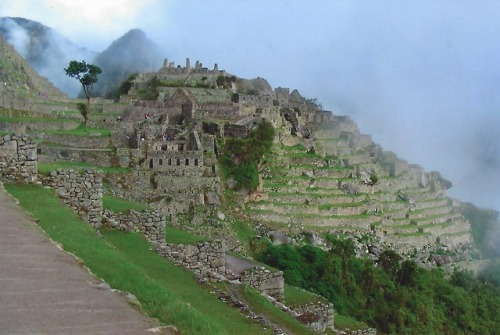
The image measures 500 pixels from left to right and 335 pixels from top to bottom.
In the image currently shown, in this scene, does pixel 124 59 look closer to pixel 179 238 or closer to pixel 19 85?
pixel 19 85

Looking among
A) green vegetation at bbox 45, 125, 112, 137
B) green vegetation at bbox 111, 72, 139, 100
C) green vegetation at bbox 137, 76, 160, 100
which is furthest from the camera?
green vegetation at bbox 111, 72, 139, 100

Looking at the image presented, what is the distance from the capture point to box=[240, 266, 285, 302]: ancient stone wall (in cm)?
1633

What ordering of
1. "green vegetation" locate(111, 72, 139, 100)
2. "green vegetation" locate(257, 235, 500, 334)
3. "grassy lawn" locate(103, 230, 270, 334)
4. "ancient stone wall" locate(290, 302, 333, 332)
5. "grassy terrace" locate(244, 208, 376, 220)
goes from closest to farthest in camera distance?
"grassy lawn" locate(103, 230, 270, 334) < "ancient stone wall" locate(290, 302, 333, 332) < "green vegetation" locate(257, 235, 500, 334) < "grassy terrace" locate(244, 208, 376, 220) < "green vegetation" locate(111, 72, 139, 100)

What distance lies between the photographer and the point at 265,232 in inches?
1574

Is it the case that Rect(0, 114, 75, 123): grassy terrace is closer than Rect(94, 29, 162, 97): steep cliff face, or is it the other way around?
Rect(0, 114, 75, 123): grassy terrace

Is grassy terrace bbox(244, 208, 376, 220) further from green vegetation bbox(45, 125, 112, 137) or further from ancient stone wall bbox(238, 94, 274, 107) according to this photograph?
ancient stone wall bbox(238, 94, 274, 107)

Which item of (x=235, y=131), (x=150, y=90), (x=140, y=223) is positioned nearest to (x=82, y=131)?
(x=235, y=131)

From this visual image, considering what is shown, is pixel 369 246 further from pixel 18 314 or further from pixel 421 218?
pixel 18 314

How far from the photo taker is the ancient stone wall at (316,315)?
16.3 m

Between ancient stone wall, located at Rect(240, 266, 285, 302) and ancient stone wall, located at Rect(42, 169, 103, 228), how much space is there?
14.2 ft

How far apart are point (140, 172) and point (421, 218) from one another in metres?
33.9

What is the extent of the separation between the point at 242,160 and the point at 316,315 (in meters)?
27.0

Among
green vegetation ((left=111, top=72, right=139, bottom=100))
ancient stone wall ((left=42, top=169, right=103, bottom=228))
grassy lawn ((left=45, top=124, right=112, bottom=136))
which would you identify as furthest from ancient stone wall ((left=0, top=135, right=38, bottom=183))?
green vegetation ((left=111, top=72, right=139, bottom=100))

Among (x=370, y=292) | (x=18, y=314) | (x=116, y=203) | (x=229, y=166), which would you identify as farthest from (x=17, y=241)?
(x=229, y=166)
